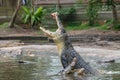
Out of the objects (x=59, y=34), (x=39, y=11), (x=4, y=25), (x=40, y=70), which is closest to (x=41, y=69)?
(x=40, y=70)

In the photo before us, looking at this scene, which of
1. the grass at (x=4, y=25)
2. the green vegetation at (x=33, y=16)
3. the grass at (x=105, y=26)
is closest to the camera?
the grass at (x=105, y=26)

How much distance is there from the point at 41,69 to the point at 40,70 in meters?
0.28

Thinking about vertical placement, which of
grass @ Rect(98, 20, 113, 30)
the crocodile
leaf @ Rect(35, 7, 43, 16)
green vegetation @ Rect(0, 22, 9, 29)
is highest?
the crocodile

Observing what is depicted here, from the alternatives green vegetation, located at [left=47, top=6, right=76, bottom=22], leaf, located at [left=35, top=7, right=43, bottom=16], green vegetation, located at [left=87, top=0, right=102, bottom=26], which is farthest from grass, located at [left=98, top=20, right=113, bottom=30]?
leaf, located at [left=35, top=7, right=43, bottom=16]

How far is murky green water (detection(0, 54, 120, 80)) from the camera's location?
1256 cm

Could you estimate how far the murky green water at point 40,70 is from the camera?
41.2 feet

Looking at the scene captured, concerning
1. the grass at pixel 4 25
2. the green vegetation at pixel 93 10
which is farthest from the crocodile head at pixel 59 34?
the grass at pixel 4 25

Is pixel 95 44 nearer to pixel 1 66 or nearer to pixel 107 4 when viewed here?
pixel 107 4

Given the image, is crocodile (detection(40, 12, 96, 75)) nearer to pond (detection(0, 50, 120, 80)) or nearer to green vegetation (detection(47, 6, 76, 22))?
pond (detection(0, 50, 120, 80))

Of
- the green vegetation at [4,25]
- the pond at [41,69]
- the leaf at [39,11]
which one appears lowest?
the green vegetation at [4,25]

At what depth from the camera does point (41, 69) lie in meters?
14.3

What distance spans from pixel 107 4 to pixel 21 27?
627 centimetres

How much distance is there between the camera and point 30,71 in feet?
45.3

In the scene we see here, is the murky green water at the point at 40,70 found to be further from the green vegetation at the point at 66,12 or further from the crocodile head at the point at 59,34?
the green vegetation at the point at 66,12
